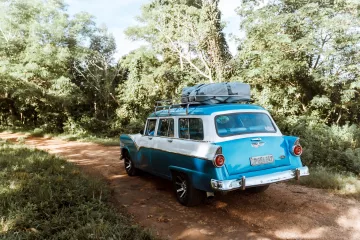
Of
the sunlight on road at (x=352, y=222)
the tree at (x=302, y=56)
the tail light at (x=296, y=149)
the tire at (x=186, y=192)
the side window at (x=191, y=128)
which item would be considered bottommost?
the sunlight on road at (x=352, y=222)

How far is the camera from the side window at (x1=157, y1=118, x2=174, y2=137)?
19.9ft

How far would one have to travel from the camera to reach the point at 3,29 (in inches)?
749

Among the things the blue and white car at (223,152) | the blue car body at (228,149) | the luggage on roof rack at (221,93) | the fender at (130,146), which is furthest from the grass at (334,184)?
the fender at (130,146)

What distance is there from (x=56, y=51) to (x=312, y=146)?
55.0 ft

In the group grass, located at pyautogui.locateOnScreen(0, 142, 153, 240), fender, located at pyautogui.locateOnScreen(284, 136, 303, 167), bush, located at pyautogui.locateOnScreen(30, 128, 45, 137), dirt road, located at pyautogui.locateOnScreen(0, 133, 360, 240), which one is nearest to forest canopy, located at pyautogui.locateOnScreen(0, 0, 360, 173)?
bush, located at pyautogui.locateOnScreen(30, 128, 45, 137)

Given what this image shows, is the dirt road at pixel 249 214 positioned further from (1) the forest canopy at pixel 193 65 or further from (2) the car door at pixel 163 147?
(1) the forest canopy at pixel 193 65

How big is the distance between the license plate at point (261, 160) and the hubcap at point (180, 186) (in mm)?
1467

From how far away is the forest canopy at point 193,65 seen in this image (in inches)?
559

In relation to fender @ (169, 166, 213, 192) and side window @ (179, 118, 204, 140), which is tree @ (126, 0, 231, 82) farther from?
fender @ (169, 166, 213, 192)

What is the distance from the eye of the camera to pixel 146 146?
6.83 m

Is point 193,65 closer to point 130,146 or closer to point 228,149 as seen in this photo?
point 130,146

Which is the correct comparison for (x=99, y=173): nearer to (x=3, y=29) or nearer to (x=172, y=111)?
(x=172, y=111)

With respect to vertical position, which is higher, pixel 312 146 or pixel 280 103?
pixel 280 103

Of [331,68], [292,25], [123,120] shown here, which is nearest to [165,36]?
[123,120]
